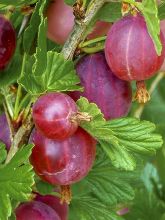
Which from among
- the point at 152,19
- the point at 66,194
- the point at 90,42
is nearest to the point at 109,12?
the point at 90,42

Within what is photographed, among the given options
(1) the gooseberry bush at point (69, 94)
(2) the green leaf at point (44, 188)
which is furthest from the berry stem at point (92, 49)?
(2) the green leaf at point (44, 188)

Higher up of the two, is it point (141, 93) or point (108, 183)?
point (141, 93)

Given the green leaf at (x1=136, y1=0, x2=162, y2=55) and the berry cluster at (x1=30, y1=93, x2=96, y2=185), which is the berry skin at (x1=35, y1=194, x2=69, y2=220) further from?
the green leaf at (x1=136, y1=0, x2=162, y2=55)

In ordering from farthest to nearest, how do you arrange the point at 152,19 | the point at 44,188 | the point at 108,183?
the point at 108,183 → the point at 44,188 → the point at 152,19

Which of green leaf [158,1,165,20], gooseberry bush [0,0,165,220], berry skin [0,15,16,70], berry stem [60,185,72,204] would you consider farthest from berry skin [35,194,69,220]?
green leaf [158,1,165,20]

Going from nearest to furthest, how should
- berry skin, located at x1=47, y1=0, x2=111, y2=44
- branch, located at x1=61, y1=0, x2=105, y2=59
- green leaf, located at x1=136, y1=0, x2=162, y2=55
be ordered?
1. green leaf, located at x1=136, y1=0, x2=162, y2=55
2. branch, located at x1=61, y1=0, x2=105, y2=59
3. berry skin, located at x1=47, y1=0, x2=111, y2=44

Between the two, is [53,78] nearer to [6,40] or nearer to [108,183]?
[6,40]

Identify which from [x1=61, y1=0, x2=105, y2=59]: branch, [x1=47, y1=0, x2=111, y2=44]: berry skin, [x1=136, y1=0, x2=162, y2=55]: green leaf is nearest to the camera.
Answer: [x1=136, y1=0, x2=162, y2=55]: green leaf
